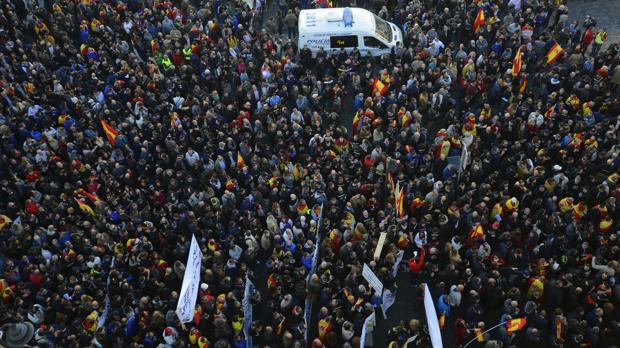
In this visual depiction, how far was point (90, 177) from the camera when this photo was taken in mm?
15133

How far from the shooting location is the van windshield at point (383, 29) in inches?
790

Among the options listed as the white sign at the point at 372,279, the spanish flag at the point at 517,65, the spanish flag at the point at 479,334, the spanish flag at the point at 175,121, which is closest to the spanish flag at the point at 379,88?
the spanish flag at the point at 517,65

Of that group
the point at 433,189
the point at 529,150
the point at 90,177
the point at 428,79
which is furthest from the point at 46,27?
the point at 529,150

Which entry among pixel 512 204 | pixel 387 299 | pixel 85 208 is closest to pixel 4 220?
pixel 85 208

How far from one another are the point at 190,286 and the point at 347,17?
38.3ft

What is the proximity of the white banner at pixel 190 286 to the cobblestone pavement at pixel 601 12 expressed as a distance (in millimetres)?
18086

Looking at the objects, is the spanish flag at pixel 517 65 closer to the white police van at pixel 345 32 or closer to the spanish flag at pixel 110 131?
the white police van at pixel 345 32

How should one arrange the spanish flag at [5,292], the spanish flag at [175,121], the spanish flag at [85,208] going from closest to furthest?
the spanish flag at [5,292]
the spanish flag at [85,208]
the spanish flag at [175,121]

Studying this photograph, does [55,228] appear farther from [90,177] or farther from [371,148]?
[371,148]

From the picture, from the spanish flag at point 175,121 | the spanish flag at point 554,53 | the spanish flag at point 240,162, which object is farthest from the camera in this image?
the spanish flag at point 554,53

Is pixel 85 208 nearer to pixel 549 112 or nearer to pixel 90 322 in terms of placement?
pixel 90 322

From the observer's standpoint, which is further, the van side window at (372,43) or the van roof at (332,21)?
the van side window at (372,43)

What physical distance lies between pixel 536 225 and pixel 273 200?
253 inches

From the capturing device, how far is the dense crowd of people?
12406 mm
